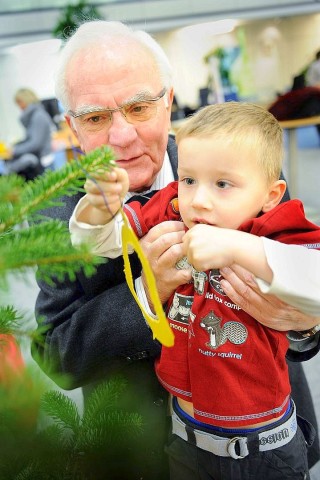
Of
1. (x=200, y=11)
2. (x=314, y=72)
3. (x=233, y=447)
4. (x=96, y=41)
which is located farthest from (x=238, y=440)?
(x=200, y=11)

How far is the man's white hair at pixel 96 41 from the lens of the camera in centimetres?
114

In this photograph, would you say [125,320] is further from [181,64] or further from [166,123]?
[181,64]

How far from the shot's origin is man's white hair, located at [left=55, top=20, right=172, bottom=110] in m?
1.14

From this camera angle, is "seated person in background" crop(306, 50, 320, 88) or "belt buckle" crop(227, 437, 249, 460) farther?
"seated person in background" crop(306, 50, 320, 88)

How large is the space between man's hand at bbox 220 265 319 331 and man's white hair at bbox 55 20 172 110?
0.59 metres

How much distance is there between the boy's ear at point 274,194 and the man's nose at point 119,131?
400mm

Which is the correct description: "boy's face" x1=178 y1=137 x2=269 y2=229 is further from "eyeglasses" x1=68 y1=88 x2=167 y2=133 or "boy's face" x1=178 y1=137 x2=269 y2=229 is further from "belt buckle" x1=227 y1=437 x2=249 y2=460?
"belt buckle" x1=227 y1=437 x2=249 y2=460

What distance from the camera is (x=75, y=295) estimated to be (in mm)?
1206

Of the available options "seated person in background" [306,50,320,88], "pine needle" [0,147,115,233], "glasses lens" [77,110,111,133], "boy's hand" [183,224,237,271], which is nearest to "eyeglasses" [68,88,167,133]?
"glasses lens" [77,110,111,133]

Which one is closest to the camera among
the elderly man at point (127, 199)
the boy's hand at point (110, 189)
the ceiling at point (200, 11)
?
the boy's hand at point (110, 189)

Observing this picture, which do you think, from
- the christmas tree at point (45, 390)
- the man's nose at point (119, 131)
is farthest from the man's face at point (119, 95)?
the christmas tree at point (45, 390)

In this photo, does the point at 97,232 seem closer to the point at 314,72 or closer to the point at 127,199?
the point at 127,199

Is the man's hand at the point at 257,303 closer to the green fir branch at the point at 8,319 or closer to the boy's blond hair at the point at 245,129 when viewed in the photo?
the boy's blond hair at the point at 245,129

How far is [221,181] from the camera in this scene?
2.75 ft
